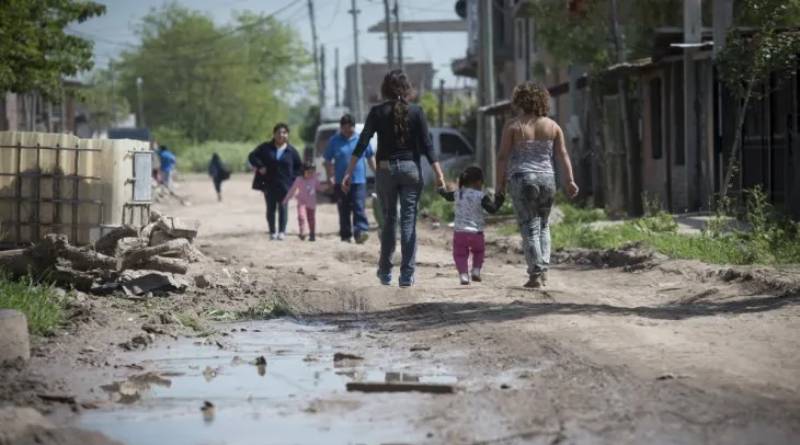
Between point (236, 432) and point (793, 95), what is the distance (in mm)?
15006

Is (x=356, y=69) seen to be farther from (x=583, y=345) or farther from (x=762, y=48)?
(x=583, y=345)

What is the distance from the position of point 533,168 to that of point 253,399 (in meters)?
5.72

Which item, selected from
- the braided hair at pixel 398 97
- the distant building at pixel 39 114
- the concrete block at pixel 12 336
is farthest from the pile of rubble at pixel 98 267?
the distant building at pixel 39 114

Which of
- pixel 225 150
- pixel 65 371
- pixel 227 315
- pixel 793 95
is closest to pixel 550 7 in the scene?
pixel 793 95

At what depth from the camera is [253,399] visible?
24.2 ft

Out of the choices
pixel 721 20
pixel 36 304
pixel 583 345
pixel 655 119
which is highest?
pixel 721 20

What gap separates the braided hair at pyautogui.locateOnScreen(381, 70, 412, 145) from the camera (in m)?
12.8

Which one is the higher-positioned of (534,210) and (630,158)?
(630,158)

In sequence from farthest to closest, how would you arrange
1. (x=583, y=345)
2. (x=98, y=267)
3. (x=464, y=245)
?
(x=464, y=245)
(x=98, y=267)
(x=583, y=345)

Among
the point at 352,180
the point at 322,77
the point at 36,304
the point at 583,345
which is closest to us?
the point at 583,345

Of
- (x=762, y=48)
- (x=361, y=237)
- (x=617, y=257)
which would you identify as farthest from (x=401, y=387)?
(x=361, y=237)

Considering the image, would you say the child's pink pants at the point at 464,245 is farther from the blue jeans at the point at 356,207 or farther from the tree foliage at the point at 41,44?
the tree foliage at the point at 41,44

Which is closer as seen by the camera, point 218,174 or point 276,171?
point 276,171

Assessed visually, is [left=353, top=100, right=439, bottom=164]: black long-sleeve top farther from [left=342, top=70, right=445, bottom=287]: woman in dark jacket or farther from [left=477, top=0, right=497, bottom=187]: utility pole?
[left=477, top=0, right=497, bottom=187]: utility pole
